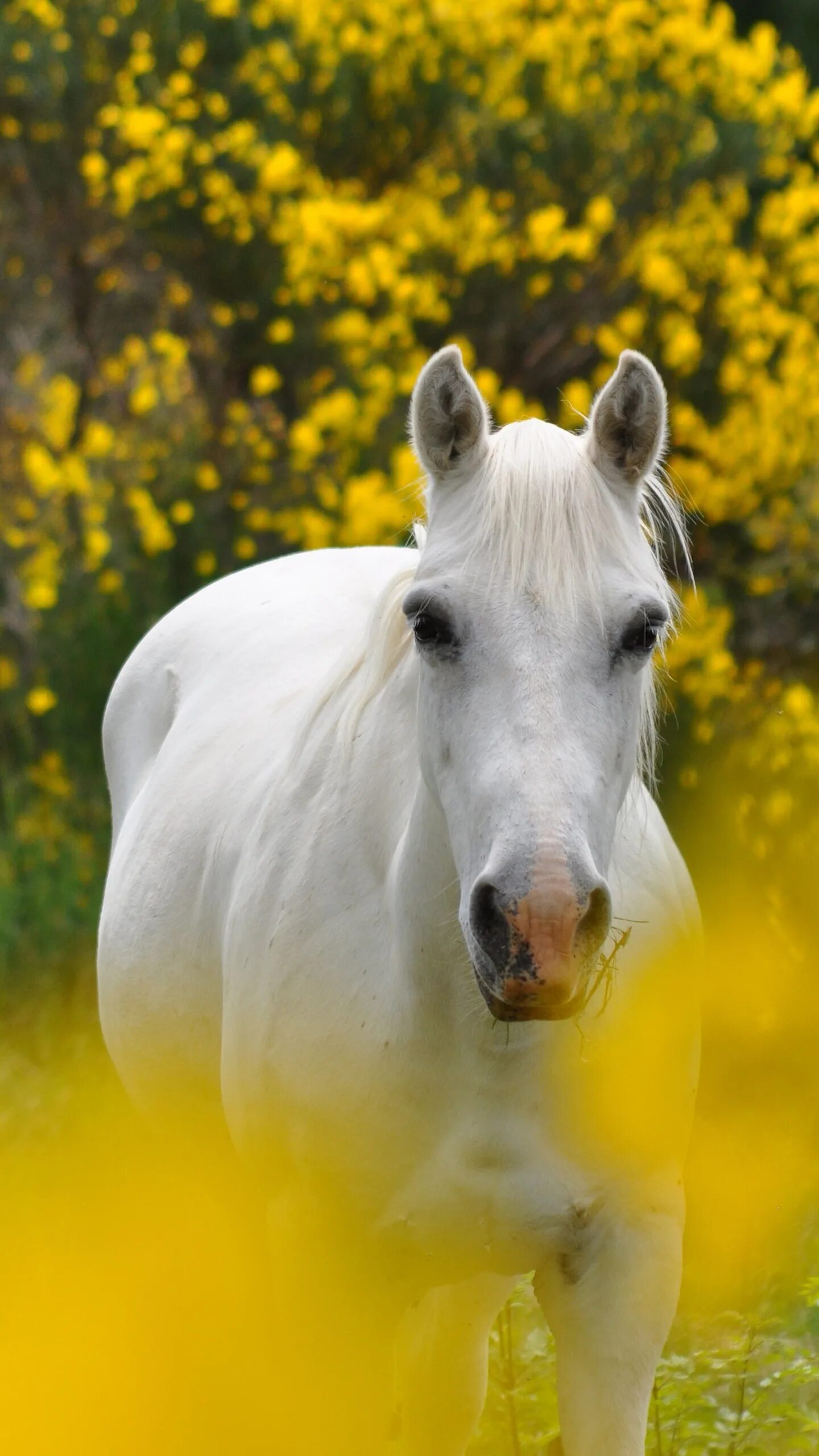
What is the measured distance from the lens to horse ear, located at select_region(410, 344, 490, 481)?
81.2 inches

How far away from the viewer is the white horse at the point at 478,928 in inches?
72.5

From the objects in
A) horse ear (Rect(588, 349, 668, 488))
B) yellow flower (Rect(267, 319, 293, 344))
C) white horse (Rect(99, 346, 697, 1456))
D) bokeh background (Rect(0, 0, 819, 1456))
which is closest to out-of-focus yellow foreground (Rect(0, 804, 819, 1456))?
white horse (Rect(99, 346, 697, 1456))

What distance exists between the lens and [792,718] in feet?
15.9

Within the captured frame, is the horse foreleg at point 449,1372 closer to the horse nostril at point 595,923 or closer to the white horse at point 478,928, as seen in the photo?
the white horse at point 478,928

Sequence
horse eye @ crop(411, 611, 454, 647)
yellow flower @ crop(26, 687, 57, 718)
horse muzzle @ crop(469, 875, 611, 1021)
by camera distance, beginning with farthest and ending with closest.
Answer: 1. yellow flower @ crop(26, 687, 57, 718)
2. horse eye @ crop(411, 611, 454, 647)
3. horse muzzle @ crop(469, 875, 611, 1021)

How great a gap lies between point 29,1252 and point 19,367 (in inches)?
170

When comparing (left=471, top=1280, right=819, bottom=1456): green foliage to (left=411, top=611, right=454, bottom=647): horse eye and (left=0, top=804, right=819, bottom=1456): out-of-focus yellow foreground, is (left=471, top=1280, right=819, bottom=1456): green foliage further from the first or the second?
(left=411, top=611, right=454, bottom=647): horse eye

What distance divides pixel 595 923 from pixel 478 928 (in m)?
0.12

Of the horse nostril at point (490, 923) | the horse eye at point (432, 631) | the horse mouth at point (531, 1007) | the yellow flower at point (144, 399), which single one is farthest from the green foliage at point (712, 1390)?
the yellow flower at point (144, 399)

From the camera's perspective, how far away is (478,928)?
1.79 m

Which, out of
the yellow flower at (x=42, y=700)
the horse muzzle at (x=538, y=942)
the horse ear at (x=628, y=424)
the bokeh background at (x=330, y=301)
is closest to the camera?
the horse muzzle at (x=538, y=942)

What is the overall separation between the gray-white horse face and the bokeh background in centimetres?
301

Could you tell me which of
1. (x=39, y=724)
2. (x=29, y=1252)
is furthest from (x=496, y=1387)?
(x=39, y=724)

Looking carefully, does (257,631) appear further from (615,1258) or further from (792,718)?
(792,718)
